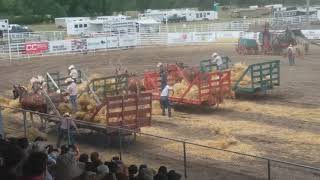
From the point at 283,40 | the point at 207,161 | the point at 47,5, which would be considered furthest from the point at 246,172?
the point at 47,5

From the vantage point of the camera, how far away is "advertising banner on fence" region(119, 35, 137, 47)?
174 ft

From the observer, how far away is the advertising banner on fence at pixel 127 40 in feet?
174

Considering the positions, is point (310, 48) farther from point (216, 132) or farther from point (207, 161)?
point (207, 161)

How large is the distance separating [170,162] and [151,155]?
112cm

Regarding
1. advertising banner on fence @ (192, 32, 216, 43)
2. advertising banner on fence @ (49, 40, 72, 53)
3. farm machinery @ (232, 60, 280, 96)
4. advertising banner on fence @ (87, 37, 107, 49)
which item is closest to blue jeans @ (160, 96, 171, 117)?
farm machinery @ (232, 60, 280, 96)

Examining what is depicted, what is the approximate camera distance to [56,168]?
9586mm

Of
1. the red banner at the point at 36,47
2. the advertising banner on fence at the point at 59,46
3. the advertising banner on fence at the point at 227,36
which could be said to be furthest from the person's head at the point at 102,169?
the advertising banner on fence at the point at 227,36

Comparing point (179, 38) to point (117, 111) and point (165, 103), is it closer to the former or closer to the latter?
point (165, 103)

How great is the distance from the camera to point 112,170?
9055 millimetres

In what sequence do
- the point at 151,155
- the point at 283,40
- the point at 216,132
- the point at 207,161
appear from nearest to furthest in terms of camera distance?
the point at 207,161
the point at 151,155
the point at 216,132
the point at 283,40

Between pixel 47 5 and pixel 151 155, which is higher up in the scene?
pixel 47 5

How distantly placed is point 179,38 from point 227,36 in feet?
14.7

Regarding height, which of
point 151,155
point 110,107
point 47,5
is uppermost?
point 47,5

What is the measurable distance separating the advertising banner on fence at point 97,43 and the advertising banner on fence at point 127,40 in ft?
5.46
